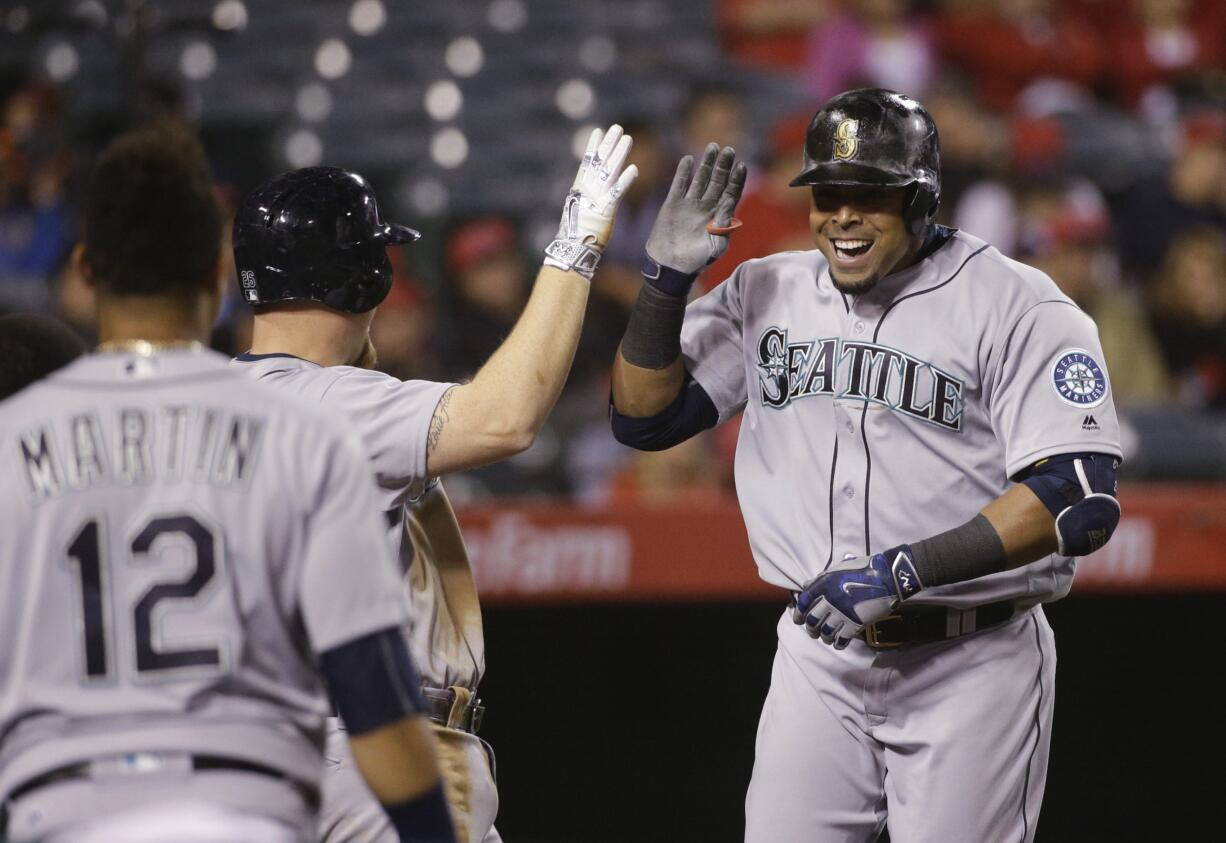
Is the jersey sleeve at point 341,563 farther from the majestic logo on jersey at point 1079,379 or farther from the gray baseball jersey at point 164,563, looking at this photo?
the majestic logo on jersey at point 1079,379

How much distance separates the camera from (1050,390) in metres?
2.74

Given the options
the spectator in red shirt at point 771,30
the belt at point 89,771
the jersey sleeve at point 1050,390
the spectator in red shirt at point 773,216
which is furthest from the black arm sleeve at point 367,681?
the spectator in red shirt at point 771,30

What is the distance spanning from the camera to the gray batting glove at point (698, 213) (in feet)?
9.70

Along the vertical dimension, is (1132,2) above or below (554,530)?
above

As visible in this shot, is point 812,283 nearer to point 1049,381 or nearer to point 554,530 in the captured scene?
point 1049,381

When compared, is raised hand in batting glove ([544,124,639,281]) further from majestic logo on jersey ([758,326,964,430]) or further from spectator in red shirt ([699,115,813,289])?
spectator in red shirt ([699,115,813,289])

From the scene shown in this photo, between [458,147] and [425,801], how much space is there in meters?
6.76

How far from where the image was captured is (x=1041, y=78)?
8.31 m

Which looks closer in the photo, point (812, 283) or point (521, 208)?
point (812, 283)

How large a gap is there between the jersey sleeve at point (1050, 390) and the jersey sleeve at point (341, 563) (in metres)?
1.41

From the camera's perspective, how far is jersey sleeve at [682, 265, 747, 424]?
3150mm

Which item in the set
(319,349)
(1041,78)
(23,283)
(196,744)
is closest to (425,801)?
(196,744)

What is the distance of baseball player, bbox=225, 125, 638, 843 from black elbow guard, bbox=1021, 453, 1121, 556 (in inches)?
35.9

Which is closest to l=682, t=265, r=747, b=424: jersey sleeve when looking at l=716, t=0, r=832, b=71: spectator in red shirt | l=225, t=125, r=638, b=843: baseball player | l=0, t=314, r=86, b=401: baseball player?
l=225, t=125, r=638, b=843: baseball player
